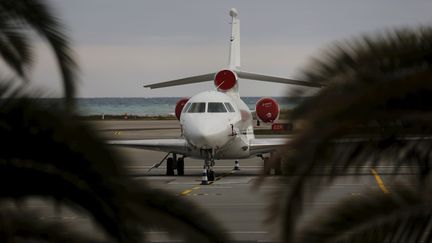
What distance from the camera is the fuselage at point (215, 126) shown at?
26000 mm

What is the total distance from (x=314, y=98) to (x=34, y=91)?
141cm

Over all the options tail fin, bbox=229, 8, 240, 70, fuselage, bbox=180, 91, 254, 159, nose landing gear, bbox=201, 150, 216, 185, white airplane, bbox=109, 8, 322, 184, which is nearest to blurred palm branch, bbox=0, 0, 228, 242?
white airplane, bbox=109, 8, 322, 184

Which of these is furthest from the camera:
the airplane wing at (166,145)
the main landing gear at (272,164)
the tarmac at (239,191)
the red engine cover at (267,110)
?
the red engine cover at (267,110)

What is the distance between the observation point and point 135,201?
4.79 metres

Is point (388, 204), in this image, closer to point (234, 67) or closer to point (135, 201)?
point (135, 201)

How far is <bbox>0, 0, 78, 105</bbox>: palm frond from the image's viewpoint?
556 centimetres

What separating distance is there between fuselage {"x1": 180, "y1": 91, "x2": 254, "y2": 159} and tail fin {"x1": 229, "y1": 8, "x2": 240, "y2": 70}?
7421 millimetres

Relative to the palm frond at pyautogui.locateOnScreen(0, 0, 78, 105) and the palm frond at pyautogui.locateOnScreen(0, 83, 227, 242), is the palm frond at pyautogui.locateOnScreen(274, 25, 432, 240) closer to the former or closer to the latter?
the palm frond at pyautogui.locateOnScreen(0, 83, 227, 242)

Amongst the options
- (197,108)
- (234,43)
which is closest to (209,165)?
(197,108)

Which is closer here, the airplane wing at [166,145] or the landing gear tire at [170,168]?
the airplane wing at [166,145]

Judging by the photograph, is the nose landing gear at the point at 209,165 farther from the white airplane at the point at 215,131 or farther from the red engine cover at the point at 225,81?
the red engine cover at the point at 225,81

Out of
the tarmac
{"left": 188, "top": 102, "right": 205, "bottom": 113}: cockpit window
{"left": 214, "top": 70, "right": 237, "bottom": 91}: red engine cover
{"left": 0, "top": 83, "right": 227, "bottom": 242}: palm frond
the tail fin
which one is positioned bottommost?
the tarmac

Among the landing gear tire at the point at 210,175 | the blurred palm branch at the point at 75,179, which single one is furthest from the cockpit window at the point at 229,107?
the blurred palm branch at the point at 75,179

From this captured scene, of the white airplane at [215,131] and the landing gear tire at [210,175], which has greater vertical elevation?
the white airplane at [215,131]
